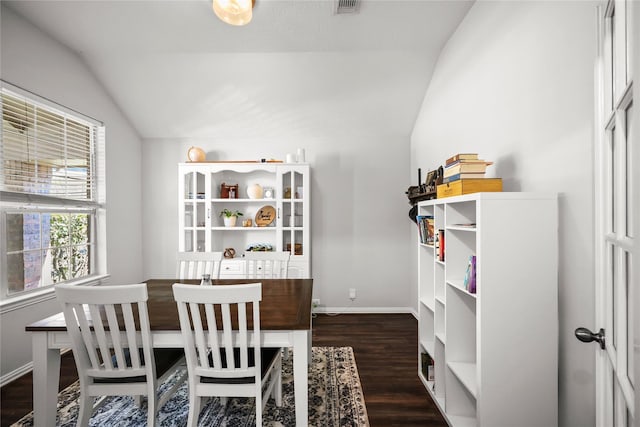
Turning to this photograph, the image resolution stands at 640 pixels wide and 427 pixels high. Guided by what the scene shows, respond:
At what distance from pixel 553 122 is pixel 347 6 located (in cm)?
175

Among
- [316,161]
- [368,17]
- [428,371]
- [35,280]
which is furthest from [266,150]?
[428,371]

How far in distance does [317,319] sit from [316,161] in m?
2.01

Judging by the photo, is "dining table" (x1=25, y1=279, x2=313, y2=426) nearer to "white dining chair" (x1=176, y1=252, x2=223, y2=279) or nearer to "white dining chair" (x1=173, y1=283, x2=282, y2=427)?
"white dining chair" (x1=173, y1=283, x2=282, y2=427)

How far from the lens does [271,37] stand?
288 centimetres

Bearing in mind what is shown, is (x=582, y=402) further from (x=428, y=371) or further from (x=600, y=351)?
(x=428, y=371)

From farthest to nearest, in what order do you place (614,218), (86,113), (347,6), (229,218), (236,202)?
(236,202)
(229,218)
(86,113)
(347,6)
(614,218)

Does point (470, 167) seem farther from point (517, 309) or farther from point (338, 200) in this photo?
point (338, 200)

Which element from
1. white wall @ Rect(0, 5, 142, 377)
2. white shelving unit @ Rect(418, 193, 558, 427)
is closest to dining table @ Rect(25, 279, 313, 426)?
white shelving unit @ Rect(418, 193, 558, 427)

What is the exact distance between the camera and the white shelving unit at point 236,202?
153 inches

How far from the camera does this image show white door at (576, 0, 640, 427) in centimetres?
80

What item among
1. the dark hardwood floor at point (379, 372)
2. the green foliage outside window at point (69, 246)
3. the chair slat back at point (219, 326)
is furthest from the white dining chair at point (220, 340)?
the green foliage outside window at point (69, 246)

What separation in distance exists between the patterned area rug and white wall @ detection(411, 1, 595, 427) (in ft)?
3.81

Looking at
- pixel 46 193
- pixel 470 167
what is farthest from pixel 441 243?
pixel 46 193

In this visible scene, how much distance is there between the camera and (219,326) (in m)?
1.61
